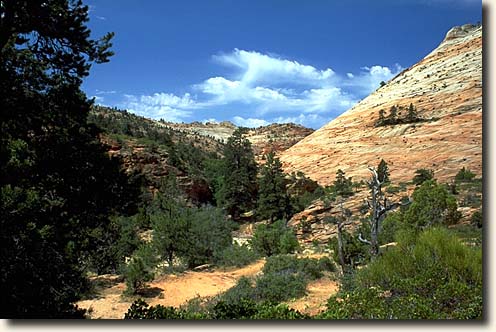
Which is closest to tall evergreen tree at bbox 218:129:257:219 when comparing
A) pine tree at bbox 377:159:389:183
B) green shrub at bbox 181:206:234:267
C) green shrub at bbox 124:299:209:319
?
green shrub at bbox 181:206:234:267

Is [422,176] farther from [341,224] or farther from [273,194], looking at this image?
[273,194]

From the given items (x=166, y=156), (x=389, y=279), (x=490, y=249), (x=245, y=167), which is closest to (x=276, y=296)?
(x=389, y=279)

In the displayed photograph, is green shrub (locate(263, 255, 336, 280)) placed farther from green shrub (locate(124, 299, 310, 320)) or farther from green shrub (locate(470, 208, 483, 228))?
green shrub (locate(470, 208, 483, 228))

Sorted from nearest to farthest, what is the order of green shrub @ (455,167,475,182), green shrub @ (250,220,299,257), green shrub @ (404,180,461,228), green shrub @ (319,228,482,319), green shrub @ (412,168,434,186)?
green shrub @ (319,228,482,319) → green shrub @ (455,167,475,182) → green shrub @ (404,180,461,228) → green shrub @ (412,168,434,186) → green shrub @ (250,220,299,257)

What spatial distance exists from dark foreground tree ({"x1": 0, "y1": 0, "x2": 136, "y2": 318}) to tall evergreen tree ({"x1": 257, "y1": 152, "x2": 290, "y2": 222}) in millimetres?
16338

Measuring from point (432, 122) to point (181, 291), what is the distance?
16.6ft

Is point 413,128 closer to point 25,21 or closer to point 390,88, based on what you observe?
point 390,88

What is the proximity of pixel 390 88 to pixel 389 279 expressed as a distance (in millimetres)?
3729

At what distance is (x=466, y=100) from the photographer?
15.0ft

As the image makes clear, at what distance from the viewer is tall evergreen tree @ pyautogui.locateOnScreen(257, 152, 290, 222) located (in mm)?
20859

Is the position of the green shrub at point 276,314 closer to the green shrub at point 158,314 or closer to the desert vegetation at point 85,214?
the desert vegetation at point 85,214

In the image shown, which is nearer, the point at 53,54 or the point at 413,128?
the point at 53,54

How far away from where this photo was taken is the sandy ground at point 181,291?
539 cm

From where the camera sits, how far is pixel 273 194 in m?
21.2
